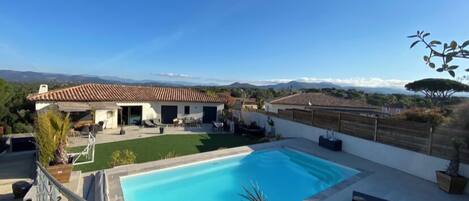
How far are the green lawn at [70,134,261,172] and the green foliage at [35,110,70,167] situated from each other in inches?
75.6

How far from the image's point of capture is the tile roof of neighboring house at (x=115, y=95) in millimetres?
23198

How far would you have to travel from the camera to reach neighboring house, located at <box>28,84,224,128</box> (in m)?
22.5

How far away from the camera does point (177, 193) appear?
32.6 ft

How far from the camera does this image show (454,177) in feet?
29.8

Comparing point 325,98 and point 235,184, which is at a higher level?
point 325,98

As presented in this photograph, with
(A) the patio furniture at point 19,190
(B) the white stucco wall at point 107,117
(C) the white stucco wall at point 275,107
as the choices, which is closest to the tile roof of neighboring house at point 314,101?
(C) the white stucco wall at point 275,107

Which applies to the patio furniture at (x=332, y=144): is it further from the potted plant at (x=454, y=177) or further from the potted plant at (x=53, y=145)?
the potted plant at (x=53, y=145)

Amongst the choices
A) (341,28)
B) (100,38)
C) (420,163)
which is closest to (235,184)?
(420,163)

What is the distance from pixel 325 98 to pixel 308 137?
867 inches

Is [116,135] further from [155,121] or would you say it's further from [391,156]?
[391,156]

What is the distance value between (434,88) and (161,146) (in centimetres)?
3984

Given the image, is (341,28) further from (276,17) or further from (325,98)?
(325,98)

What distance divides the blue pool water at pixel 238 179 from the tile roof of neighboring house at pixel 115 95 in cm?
1682

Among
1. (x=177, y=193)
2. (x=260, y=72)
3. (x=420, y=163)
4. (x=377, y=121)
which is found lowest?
(x=177, y=193)
